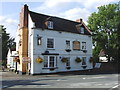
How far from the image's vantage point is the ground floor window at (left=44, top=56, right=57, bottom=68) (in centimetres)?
2903

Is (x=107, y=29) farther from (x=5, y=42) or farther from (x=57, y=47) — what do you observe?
(x=5, y=42)

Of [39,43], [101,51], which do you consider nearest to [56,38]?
[39,43]

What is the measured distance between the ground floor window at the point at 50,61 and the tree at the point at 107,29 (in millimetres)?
15281

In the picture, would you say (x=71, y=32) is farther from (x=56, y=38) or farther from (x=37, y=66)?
(x=37, y=66)

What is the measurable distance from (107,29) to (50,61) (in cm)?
1788

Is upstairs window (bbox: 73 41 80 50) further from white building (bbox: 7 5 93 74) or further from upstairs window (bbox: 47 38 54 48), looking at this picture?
upstairs window (bbox: 47 38 54 48)

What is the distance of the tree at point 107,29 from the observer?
4025 centimetres

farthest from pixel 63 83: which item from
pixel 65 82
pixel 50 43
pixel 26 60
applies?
pixel 50 43

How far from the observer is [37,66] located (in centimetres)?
2808

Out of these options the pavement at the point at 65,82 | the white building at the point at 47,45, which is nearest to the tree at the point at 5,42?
the white building at the point at 47,45

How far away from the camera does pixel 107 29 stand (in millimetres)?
41781

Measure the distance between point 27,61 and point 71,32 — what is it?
9.34 metres

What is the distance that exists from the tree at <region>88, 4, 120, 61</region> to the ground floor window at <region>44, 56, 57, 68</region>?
15281 mm

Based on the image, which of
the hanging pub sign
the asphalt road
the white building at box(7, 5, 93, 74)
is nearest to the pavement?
the asphalt road
